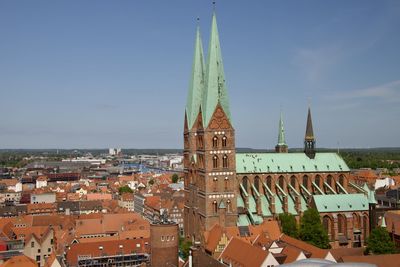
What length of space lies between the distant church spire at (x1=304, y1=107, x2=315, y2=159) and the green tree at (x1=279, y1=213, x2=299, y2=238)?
16.0 meters

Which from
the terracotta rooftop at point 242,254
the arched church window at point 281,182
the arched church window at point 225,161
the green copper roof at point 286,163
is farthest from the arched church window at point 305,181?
the terracotta rooftop at point 242,254

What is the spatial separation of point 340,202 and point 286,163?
11.1 m

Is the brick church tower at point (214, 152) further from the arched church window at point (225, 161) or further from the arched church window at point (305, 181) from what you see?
the arched church window at point (305, 181)

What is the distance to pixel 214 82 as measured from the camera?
250 feet

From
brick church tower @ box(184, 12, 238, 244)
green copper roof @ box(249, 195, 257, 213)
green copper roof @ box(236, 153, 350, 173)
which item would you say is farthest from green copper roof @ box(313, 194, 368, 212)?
brick church tower @ box(184, 12, 238, 244)

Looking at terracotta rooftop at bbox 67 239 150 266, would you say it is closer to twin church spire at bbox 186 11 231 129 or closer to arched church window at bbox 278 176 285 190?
twin church spire at bbox 186 11 231 129

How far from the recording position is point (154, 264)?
5638 cm

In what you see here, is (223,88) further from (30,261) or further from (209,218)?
(30,261)

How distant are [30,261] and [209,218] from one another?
2531 centimetres

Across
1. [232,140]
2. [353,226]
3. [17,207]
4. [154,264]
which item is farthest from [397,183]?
[154,264]

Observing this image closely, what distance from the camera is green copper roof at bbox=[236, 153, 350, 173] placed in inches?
3371

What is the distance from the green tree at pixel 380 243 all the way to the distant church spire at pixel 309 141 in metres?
24.7

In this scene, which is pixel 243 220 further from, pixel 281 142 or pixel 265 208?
pixel 281 142

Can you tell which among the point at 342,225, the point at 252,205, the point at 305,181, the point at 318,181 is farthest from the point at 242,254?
the point at 318,181
